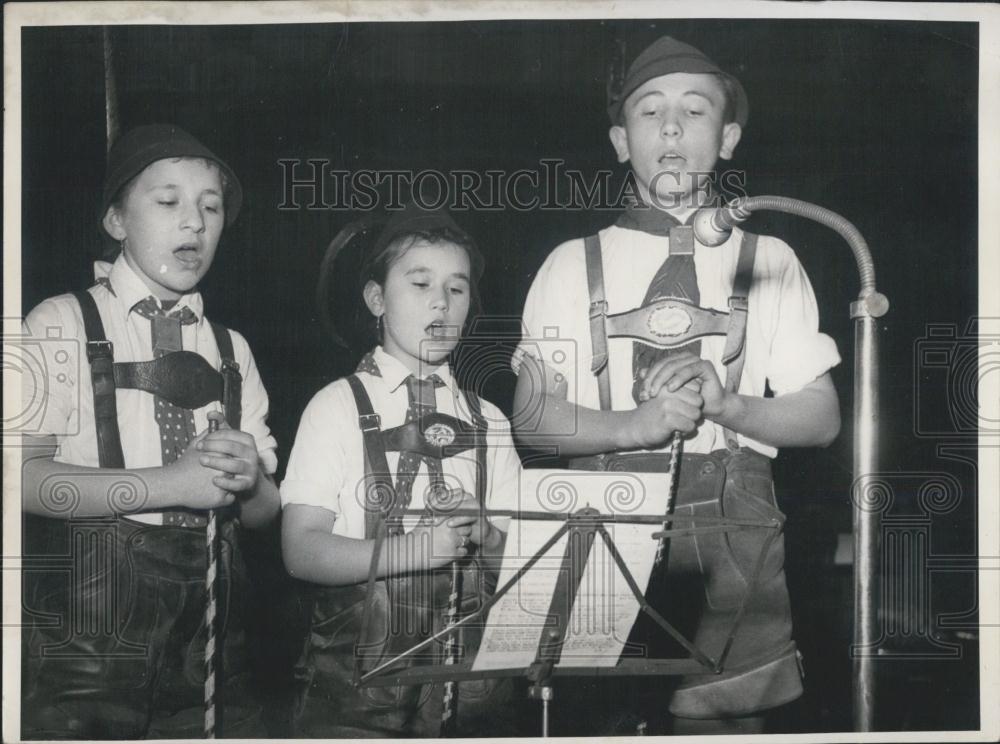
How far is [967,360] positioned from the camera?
4.18 m

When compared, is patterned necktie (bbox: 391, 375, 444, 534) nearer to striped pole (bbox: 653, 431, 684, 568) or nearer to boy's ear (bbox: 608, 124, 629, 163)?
striped pole (bbox: 653, 431, 684, 568)

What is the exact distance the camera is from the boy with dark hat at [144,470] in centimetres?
390

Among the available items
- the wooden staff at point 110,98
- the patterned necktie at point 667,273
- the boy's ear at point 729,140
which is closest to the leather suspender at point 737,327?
the patterned necktie at point 667,273

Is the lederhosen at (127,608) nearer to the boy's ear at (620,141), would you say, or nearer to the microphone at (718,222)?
the boy's ear at (620,141)

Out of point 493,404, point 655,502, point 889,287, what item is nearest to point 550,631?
point 655,502

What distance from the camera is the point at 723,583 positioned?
3928 mm

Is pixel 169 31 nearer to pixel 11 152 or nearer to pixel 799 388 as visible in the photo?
pixel 11 152

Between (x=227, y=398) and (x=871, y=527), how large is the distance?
7.03 feet

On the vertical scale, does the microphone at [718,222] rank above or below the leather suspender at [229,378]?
above

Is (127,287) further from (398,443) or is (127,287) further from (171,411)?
(398,443)

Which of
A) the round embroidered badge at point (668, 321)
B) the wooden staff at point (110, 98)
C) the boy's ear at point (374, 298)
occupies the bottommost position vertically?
the round embroidered badge at point (668, 321)

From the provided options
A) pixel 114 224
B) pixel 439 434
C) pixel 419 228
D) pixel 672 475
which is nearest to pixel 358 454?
pixel 439 434

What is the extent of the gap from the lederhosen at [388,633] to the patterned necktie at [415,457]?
0.02 meters

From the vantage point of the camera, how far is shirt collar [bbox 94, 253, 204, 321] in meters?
4.00
